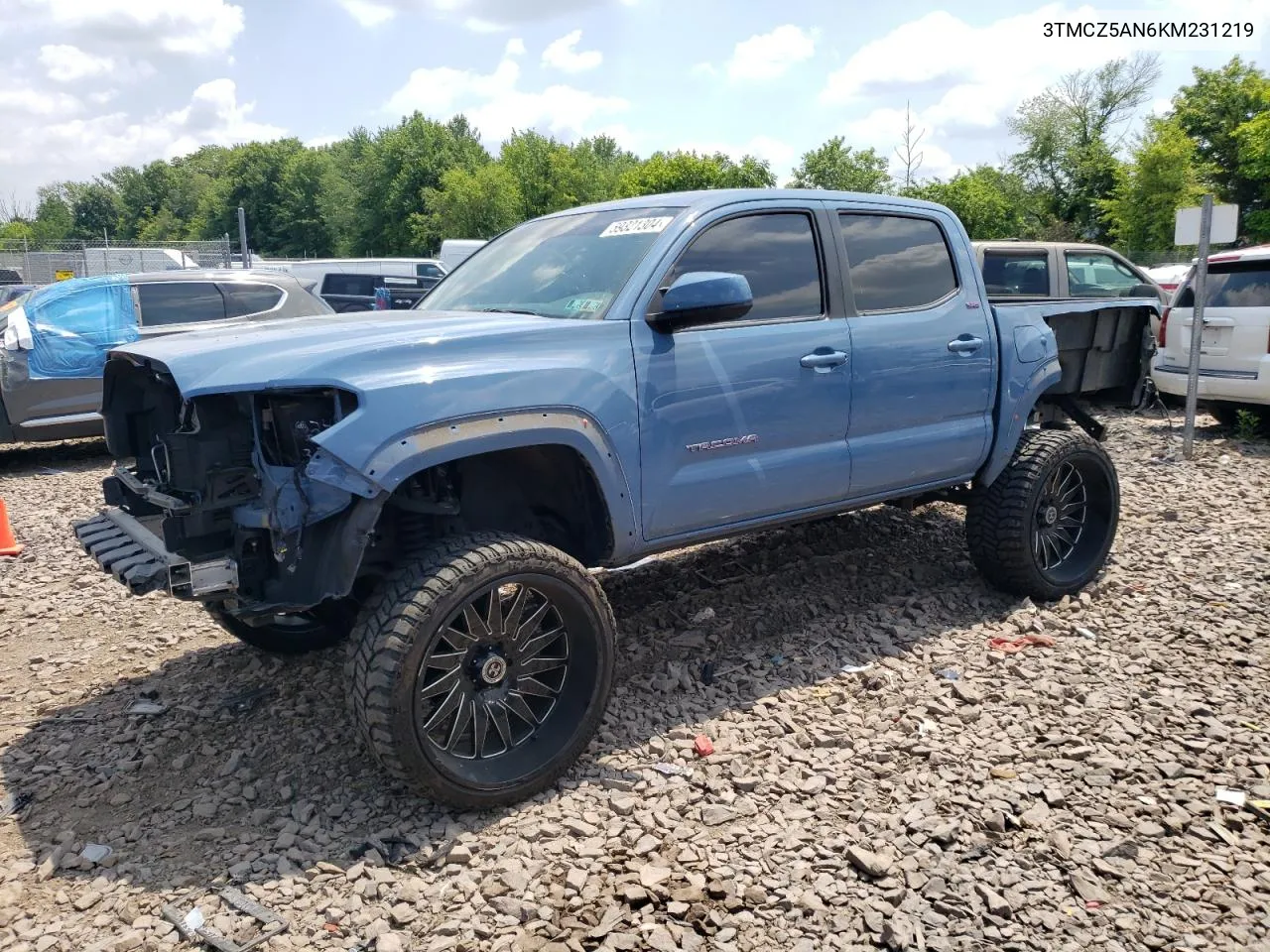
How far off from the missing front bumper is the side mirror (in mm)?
1734

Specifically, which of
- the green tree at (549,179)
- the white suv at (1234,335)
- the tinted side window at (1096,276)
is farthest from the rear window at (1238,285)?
the green tree at (549,179)

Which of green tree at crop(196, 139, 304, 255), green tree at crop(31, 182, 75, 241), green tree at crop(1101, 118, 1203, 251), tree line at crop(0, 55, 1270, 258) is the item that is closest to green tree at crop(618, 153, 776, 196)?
tree line at crop(0, 55, 1270, 258)

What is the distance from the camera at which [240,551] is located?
3127 millimetres

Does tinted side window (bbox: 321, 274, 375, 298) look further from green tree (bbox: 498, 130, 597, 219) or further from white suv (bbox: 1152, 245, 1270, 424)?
green tree (bbox: 498, 130, 597, 219)

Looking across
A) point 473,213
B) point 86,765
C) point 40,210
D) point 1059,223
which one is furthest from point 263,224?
point 86,765

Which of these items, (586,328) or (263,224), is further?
(263,224)

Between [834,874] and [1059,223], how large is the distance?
138 ft

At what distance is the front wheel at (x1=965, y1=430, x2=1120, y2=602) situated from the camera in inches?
195

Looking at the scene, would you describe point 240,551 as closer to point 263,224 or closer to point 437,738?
point 437,738

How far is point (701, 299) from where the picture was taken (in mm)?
3510

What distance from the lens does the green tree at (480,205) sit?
155ft

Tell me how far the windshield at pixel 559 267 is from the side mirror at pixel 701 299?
25 centimetres

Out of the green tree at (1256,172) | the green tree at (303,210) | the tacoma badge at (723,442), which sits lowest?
the tacoma badge at (723,442)

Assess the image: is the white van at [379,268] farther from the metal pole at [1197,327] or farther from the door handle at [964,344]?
the door handle at [964,344]
